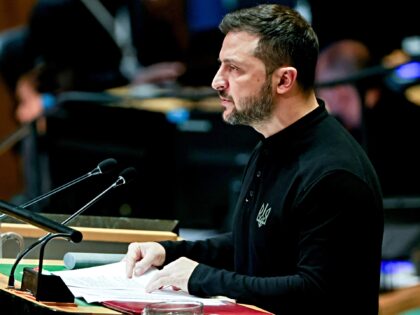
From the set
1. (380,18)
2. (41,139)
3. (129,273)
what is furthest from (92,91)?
(129,273)

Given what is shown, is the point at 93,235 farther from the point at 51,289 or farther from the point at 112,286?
the point at 51,289

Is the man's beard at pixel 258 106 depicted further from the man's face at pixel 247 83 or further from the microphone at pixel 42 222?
the microphone at pixel 42 222

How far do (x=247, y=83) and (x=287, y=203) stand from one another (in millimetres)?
433

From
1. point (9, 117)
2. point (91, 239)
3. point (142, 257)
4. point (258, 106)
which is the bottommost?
point (142, 257)

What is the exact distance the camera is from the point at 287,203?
3650mm

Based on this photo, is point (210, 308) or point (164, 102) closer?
point (210, 308)

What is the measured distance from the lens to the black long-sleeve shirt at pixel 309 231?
3.45 m

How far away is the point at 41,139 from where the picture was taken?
7566mm

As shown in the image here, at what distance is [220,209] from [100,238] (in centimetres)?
343

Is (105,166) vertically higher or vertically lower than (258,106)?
lower

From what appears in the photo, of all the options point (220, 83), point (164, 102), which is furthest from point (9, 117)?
point (220, 83)

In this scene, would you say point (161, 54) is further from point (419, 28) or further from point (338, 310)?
point (338, 310)

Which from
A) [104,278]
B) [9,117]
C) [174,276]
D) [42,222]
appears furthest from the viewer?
[9,117]

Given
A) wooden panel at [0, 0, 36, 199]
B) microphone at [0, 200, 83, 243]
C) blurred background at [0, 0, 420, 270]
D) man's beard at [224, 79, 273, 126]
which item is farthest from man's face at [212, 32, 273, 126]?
wooden panel at [0, 0, 36, 199]
